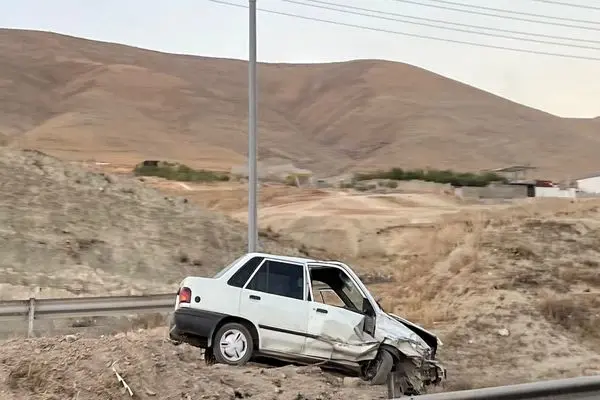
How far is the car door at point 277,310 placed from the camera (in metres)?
10.1

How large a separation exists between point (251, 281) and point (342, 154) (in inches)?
5648

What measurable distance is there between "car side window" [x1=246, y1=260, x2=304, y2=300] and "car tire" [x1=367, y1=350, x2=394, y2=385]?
119 cm

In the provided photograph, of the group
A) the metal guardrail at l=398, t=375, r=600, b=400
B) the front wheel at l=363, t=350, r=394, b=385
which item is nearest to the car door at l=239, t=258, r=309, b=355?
the front wheel at l=363, t=350, r=394, b=385

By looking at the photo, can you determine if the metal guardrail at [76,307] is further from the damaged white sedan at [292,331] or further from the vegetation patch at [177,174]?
the vegetation patch at [177,174]

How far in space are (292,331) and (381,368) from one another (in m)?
1.15

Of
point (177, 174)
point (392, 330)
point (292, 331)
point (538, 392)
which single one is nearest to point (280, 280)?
point (292, 331)

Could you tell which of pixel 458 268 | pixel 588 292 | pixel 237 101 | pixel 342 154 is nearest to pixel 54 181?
pixel 458 268

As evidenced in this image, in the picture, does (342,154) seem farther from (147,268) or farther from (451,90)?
(147,268)

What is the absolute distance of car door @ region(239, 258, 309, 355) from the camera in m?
10.1

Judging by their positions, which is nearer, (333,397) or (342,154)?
(333,397)

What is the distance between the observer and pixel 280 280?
10.5m

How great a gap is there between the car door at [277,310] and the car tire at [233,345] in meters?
0.16

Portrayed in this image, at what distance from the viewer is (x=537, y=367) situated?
13.4 metres

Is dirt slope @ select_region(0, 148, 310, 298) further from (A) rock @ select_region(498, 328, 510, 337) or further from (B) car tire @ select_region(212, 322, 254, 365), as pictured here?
(B) car tire @ select_region(212, 322, 254, 365)
